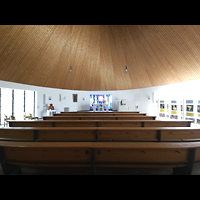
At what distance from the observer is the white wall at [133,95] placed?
741cm

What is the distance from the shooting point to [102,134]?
9.86ft

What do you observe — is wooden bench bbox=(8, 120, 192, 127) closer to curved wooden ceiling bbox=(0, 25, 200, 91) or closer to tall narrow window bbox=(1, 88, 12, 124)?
Result: curved wooden ceiling bbox=(0, 25, 200, 91)

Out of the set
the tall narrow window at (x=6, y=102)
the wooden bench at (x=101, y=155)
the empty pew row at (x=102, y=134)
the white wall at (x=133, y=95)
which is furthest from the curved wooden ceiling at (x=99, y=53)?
the wooden bench at (x=101, y=155)

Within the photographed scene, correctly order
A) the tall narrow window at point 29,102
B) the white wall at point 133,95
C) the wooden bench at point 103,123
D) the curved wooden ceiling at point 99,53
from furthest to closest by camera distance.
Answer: the tall narrow window at point 29,102 → the white wall at point 133,95 → the curved wooden ceiling at point 99,53 → the wooden bench at point 103,123

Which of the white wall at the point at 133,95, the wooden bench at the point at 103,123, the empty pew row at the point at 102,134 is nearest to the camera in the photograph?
the empty pew row at the point at 102,134

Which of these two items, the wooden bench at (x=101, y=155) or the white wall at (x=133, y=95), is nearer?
the wooden bench at (x=101, y=155)

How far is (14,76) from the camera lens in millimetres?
7695

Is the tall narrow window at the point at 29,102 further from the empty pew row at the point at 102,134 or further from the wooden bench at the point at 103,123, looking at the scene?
the empty pew row at the point at 102,134

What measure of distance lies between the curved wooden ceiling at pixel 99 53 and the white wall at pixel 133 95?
14.1 inches

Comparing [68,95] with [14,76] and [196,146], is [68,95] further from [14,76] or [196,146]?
[196,146]

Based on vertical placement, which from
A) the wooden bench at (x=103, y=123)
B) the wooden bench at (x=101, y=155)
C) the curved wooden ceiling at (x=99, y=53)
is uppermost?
the curved wooden ceiling at (x=99, y=53)

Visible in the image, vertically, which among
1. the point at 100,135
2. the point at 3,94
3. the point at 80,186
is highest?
the point at 3,94
